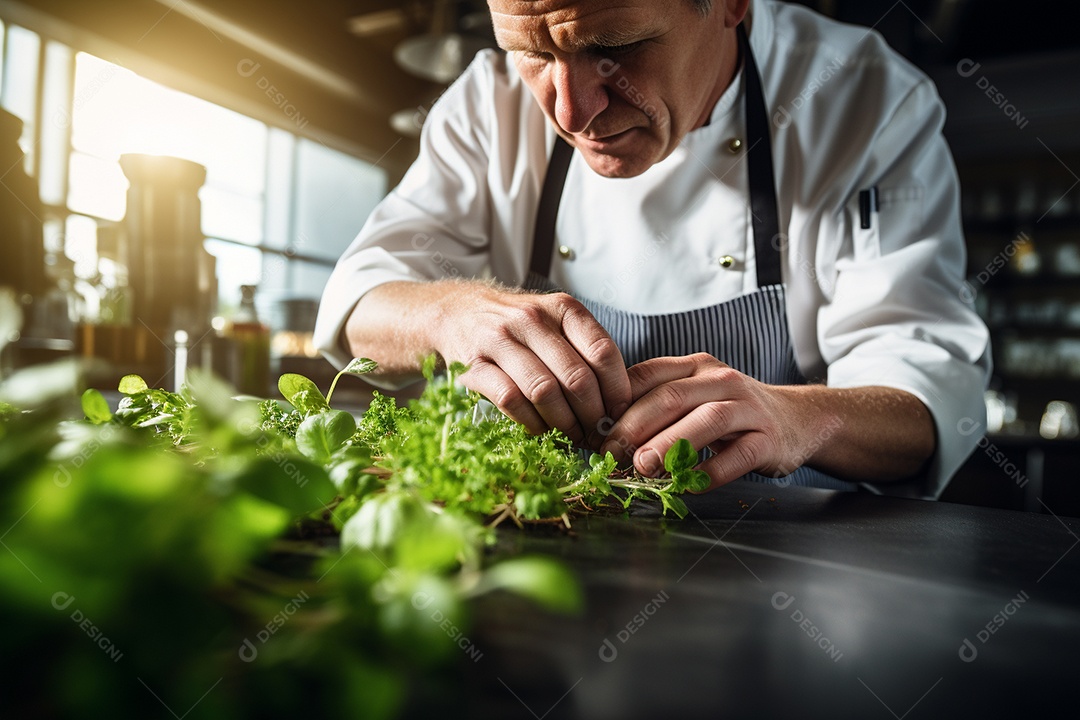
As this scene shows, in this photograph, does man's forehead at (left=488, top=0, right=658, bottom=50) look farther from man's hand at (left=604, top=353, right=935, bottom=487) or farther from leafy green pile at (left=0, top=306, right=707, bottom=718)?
leafy green pile at (left=0, top=306, right=707, bottom=718)

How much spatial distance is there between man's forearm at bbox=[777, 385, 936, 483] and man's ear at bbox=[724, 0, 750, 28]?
0.67m

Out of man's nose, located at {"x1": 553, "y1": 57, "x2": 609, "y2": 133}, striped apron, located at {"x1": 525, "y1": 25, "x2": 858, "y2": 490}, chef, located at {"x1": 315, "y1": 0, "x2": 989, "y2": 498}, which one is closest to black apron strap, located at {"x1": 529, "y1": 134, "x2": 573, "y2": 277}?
chef, located at {"x1": 315, "y1": 0, "x2": 989, "y2": 498}

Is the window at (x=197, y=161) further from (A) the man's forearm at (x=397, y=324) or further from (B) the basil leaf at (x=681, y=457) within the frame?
(B) the basil leaf at (x=681, y=457)

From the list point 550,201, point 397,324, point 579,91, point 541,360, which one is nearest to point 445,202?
point 550,201

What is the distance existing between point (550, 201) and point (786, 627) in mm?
1250

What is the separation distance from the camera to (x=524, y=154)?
5.15ft

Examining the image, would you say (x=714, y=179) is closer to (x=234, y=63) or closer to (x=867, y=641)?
(x=867, y=641)

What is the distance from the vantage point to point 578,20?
39.7 inches

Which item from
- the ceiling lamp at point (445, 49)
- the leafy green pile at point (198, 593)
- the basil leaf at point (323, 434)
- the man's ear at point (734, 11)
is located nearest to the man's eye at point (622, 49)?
the man's ear at point (734, 11)

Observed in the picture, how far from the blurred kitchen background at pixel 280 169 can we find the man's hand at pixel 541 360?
111 cm

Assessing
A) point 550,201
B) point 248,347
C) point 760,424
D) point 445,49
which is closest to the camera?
point 760,424

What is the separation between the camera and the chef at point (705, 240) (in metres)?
1.00

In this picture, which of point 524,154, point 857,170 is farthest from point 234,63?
point 857,170

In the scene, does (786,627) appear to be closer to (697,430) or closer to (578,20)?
(697,430)
